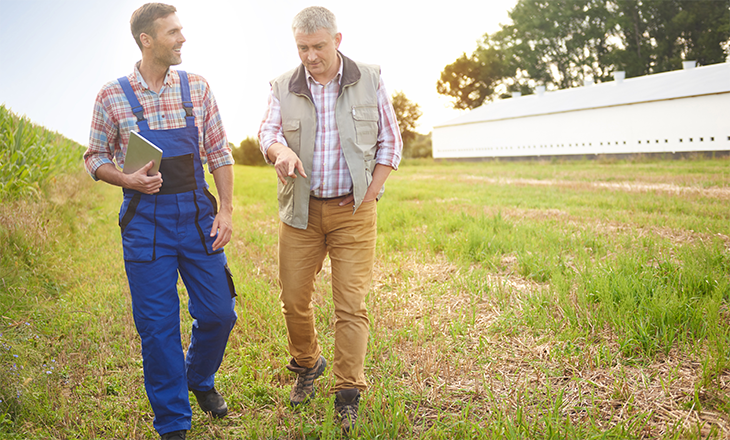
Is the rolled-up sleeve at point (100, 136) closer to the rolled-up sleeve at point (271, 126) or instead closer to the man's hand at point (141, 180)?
the man's hand at point (141, 180)

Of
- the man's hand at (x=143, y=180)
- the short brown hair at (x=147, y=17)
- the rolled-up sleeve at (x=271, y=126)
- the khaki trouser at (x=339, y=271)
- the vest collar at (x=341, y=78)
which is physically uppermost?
the short brown hair at (x=147, y=17)

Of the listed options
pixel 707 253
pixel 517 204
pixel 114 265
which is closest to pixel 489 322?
pixel 707 253

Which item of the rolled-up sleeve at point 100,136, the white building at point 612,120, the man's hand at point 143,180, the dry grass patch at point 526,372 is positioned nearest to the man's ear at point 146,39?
the rolled-up sleeve at point 100,136

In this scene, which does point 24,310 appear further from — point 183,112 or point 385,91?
point 385,91

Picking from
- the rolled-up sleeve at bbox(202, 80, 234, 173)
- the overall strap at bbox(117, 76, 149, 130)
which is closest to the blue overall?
the overall strap at bbox(117, 76, 149, 130)

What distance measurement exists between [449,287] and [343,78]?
3.30m

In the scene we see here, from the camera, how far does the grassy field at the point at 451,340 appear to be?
10.3 ft

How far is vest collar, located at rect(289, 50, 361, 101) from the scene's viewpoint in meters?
3.18

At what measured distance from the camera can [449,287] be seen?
5762mm

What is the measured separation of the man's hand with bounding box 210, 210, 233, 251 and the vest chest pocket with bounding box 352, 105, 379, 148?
1011 millimetres

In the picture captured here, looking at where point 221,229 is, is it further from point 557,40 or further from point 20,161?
point 557,40

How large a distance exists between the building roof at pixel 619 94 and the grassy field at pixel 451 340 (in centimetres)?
Result: 2207

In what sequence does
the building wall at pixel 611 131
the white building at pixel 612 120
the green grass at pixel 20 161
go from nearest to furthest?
the green grass at pixel 20 161 < the building wall at pixel 611 131 < the white building at pixel 612 120

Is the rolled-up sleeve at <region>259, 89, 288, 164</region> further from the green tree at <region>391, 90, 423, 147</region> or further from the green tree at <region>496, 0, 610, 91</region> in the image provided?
the green tree at <region>496, 0, 610, 91</region>
